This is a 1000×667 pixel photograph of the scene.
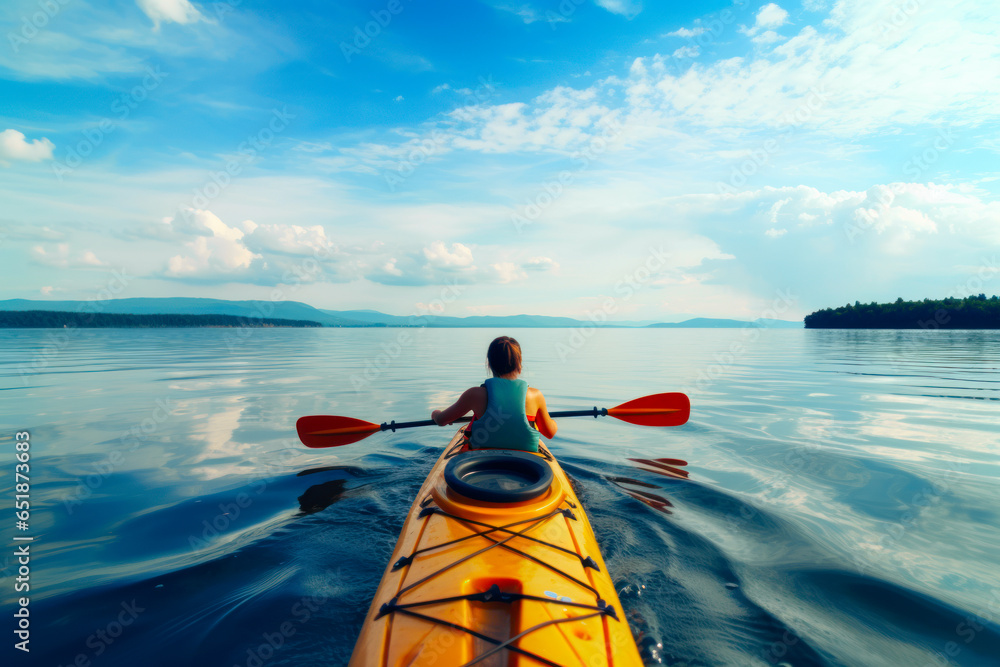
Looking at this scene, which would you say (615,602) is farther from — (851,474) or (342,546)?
(851,474)

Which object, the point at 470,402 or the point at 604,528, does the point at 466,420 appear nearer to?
the point at 470,402

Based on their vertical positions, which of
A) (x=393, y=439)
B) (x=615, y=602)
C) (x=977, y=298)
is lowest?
(x=393, y=439)

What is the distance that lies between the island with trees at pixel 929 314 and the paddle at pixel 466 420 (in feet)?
254

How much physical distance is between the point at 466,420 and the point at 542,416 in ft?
6.49

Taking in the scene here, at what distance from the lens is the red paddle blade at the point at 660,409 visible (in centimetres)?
735

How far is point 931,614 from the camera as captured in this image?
3.34 metres

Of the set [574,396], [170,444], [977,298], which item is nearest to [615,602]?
[170,444]

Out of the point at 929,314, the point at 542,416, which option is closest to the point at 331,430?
the point at 542,416

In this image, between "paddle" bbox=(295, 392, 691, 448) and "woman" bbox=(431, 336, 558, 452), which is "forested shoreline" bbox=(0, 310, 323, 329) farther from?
"woman" bbox=(431, 336, 558, 452)

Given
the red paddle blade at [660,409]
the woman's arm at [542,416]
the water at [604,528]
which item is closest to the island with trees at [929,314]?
the water at [604,528]

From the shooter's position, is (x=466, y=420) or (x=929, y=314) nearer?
(x=466, y=420)

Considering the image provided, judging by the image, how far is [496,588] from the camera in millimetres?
2465

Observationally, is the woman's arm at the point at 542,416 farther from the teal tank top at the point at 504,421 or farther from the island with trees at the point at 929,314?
the island with trees at the point at 929,314

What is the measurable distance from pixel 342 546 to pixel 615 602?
2.95m
